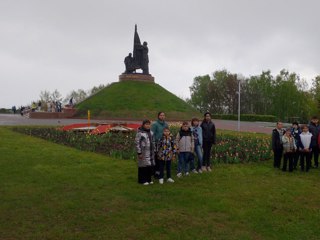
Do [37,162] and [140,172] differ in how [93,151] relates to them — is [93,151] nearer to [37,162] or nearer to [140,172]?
[37,162]

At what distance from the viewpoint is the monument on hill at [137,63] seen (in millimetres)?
44500

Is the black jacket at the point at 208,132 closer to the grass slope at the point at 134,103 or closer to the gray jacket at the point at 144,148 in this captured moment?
the gray jacket at the point at 144,148

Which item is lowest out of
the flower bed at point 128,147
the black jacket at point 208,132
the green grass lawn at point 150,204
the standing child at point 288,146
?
the green grass lawn at point 150,204

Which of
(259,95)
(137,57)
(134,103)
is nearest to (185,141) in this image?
(134,103)

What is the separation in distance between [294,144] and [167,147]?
3.86 metres

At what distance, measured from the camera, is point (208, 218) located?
5.88 metres

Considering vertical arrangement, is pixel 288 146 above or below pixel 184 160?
above

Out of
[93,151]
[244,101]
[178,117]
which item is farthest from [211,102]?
[93,151]

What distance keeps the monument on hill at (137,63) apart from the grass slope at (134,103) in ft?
2.47

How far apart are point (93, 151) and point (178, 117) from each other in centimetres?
2578

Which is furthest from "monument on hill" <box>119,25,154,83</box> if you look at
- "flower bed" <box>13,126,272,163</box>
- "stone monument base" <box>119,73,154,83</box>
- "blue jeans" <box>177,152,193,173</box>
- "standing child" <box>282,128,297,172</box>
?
"blue jeans" <box>177,152,193,173</box>

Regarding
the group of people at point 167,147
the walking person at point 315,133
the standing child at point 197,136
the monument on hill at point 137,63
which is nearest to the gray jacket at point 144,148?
the group of people at point 167,147

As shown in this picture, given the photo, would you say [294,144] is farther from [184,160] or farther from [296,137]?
[184,160]

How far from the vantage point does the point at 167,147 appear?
8.49m
